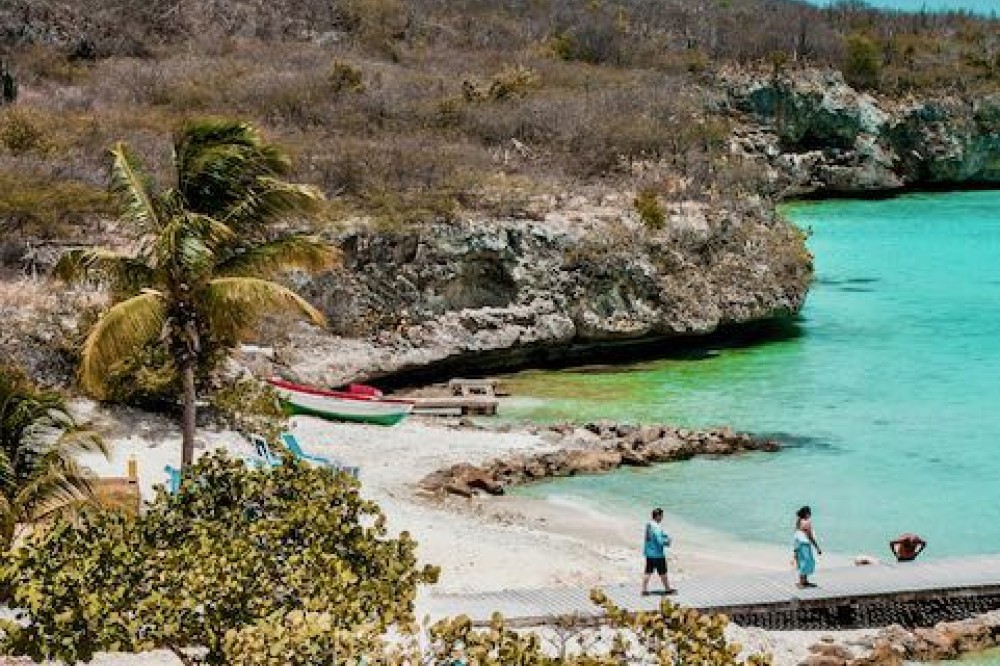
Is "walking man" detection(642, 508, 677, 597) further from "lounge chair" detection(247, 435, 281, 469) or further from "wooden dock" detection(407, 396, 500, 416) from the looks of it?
"wooden dock" detection(407, 396, 500, 416)

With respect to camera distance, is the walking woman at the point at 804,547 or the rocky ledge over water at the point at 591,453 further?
→ the rocky ledge over water at the point at 591,453

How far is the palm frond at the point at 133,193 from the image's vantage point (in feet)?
53.2

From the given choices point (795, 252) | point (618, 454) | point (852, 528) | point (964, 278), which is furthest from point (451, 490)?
point (964, 278)

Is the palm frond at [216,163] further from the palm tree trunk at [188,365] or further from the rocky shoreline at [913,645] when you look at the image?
the rocky shoreline at [913,645]

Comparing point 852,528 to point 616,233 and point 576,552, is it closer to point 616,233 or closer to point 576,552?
point 576,552

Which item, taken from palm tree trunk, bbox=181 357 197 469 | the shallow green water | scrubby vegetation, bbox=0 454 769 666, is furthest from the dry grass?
the shallow green water

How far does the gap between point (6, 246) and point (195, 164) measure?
1689 centimetres

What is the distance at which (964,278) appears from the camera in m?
57.3

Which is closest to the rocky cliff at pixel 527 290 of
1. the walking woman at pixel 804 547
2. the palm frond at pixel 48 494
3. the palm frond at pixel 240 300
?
the palm frond at pixel 240 300

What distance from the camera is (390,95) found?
54688 mm

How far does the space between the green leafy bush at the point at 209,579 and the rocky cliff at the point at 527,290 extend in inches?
925

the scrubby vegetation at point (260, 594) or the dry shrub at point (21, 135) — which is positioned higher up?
the dry shrub at point (21, 135)

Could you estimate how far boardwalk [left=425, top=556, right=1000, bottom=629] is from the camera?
59.1ft

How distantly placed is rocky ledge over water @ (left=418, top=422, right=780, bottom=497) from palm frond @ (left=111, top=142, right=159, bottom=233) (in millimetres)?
10652
